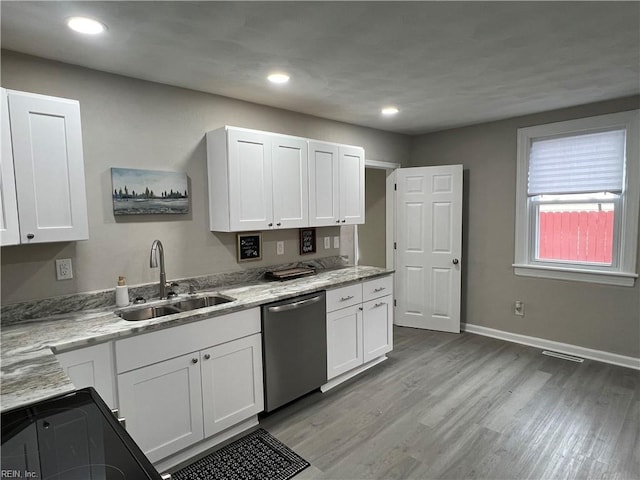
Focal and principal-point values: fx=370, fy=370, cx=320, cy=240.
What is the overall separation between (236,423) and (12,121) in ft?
6.98

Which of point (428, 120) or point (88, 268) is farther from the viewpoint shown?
point (428, 120)

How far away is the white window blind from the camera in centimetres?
343

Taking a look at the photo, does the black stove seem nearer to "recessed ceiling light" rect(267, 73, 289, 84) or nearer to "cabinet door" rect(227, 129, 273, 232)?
"cabinet door" rect(227, 129, 273, 232)

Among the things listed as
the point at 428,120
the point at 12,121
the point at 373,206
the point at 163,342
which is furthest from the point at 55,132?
the point at 373,206

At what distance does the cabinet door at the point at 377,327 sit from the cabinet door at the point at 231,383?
117 centimetres

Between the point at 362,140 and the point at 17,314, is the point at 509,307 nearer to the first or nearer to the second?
the point at 362,140

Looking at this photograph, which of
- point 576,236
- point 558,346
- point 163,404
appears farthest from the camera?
point 558,346

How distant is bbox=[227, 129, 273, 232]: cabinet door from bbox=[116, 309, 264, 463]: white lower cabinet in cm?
75

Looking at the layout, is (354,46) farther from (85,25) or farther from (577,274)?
(577,274)

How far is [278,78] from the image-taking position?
2.60 m

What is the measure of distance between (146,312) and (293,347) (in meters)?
1.05

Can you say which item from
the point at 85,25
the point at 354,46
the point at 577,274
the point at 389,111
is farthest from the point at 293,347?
the point at 577,274

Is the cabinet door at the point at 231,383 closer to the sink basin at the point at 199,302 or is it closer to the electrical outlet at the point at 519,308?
the sink basin at the point at 199,302

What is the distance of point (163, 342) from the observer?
2074mm
